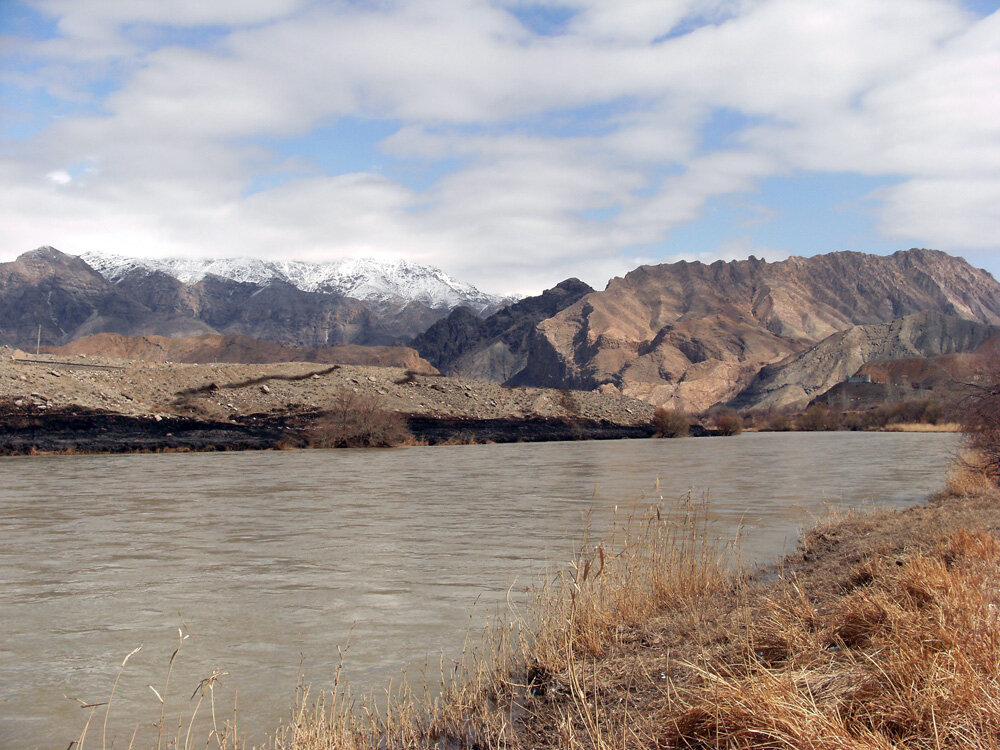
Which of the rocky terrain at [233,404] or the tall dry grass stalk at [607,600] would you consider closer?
the tall dry grass stalk at [607,600]

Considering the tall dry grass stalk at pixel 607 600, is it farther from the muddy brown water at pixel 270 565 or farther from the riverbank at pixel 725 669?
the muddy brown water at pixel 270 565

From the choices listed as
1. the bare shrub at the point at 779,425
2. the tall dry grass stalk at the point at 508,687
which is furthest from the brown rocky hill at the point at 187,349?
the tall dry grass stalk at the point at 508,687

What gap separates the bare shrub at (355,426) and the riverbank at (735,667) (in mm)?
46381

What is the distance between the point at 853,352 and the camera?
177m

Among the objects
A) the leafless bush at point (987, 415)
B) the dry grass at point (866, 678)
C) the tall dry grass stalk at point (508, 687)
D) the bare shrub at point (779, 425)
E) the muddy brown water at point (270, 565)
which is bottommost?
the bare shrub at point (779, 425)

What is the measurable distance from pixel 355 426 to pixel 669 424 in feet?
132

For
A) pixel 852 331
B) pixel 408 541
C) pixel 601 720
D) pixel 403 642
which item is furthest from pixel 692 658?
pixel 852 331

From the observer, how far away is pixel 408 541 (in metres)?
14.4

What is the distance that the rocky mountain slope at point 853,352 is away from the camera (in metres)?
169

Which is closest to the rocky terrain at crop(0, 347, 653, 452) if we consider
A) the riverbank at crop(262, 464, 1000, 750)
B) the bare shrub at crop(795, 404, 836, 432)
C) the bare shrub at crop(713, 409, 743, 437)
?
the bare shrub at crop(713, 409, 743, 437)

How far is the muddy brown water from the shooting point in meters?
6.76

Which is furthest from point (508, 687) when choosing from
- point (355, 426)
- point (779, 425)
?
point (779, 425)

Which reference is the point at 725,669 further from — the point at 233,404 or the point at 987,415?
the point at 233,404

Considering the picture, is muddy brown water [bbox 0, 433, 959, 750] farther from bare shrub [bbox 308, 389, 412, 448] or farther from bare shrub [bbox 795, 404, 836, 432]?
bare shrub [bbox 795, 404, 836, 432]
